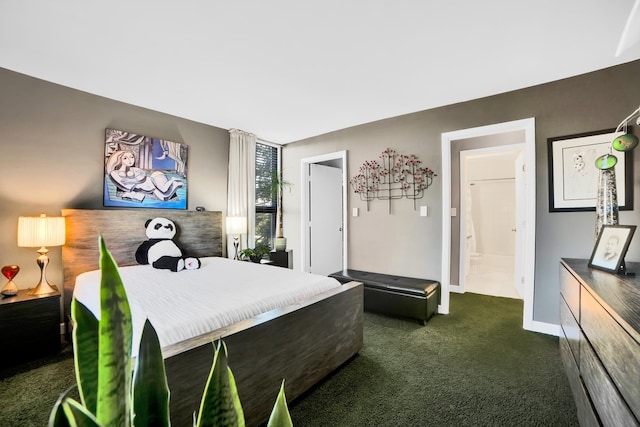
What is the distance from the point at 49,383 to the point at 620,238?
3680 mm

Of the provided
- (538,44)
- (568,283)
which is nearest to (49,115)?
(538,44)

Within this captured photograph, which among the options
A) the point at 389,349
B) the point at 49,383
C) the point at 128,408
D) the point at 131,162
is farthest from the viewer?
the point at 131,162

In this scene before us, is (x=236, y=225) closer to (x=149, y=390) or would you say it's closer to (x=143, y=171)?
(x=143, y=171)

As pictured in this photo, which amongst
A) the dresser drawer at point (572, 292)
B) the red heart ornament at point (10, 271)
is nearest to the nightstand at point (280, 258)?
the red heart ornament at point (10, 271)

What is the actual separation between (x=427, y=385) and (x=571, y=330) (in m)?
0.92

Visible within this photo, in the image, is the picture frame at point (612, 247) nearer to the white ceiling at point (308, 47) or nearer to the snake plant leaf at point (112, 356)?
the white ceiling at point (308, 47)

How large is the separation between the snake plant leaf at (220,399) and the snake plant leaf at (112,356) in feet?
0.38

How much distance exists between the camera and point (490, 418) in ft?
5.17

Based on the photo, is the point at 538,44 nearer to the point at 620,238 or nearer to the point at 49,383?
the point at 620,238

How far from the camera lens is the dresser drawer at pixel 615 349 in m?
0.83

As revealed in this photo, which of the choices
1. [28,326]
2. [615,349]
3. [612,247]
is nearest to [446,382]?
[615,349]

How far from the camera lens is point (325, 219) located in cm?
484

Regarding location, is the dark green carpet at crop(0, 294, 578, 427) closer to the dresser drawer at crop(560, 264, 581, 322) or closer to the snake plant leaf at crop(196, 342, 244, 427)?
the dresser drawer at crop(560, 264, 581, 322)

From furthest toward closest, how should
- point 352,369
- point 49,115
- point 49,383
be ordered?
1. point 49,115
2. point 352,369
3. point 49,383
